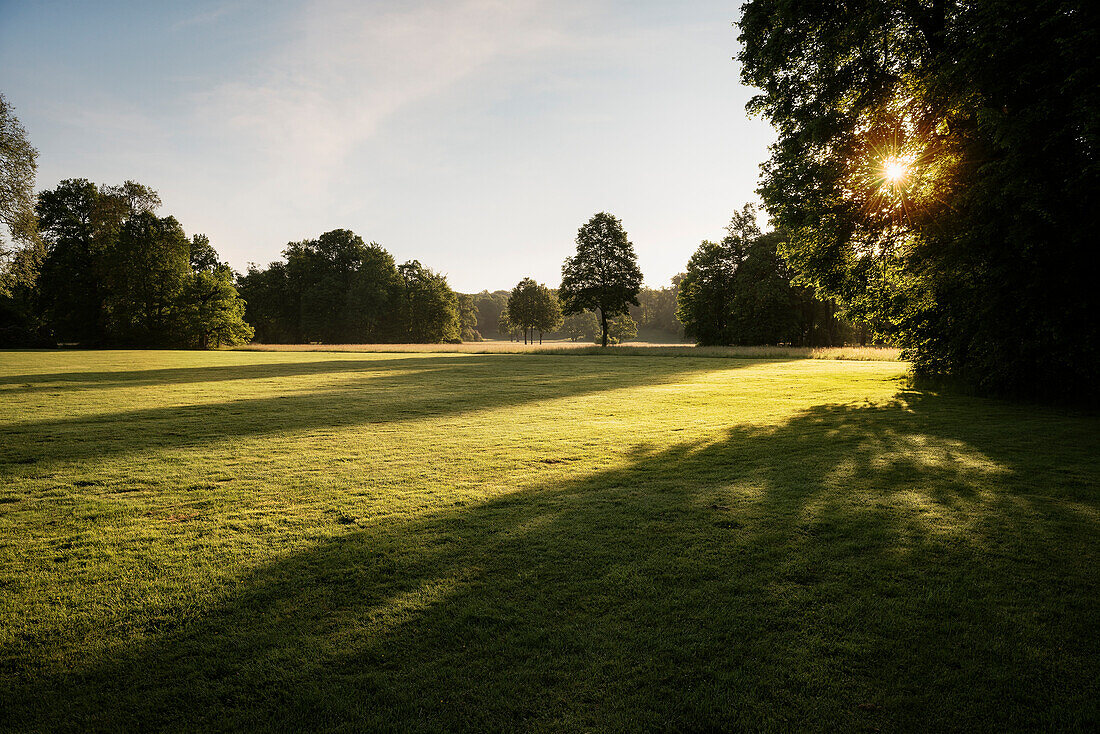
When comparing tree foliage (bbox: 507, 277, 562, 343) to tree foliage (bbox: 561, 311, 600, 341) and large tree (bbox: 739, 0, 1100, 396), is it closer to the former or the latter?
tree foliage (bbox: 561, 311, 600, 341)

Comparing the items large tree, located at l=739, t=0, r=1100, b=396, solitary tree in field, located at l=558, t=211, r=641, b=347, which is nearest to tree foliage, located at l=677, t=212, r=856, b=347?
solitary tree in field, located at l=558, t=211, r=641, b=347

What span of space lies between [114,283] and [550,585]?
6920cm

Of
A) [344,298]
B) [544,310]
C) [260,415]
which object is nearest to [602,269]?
[544,310]

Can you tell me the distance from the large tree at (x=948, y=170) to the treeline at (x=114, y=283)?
62.2m

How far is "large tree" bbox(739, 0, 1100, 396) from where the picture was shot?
10.1 meters

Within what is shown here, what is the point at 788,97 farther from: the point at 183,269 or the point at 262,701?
the point at 183,269

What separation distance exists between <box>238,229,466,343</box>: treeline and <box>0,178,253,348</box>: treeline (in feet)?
72.8

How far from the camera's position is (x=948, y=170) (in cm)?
1265

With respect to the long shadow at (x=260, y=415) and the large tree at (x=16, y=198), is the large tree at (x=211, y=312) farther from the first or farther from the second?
the long shadow at (x=260, y=415)

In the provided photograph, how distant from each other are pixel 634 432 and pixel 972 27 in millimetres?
12964

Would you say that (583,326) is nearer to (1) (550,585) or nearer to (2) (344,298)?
(2) (344,298)

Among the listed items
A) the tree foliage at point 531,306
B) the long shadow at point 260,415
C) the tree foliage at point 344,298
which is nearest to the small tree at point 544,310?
the tree foliage at point 531,306

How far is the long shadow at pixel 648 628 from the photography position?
2.63m

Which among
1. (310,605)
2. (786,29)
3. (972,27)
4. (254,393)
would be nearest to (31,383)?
(254,393)
